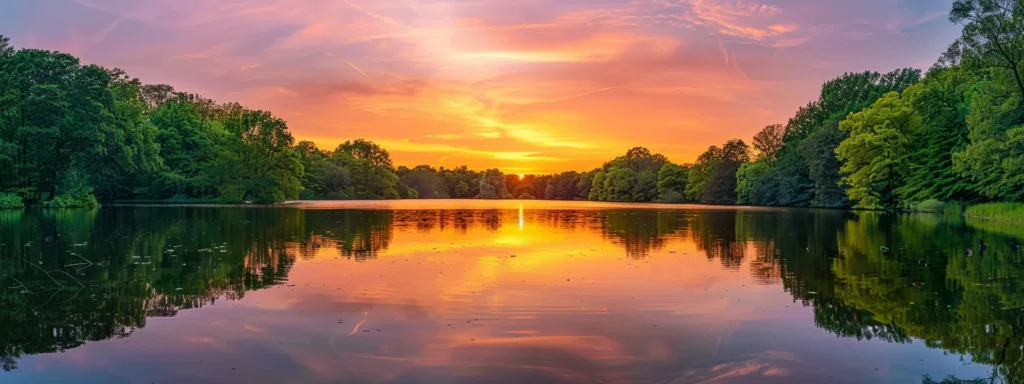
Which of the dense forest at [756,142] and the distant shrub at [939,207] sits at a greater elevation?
A: the dense forest at [756,142]

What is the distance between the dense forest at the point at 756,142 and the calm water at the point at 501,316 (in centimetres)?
2495

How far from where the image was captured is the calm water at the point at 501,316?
354 inches

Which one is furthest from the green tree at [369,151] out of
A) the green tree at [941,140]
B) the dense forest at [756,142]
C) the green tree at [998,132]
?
the green tree at [998,132]

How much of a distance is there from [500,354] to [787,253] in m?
18.8

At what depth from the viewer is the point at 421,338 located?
10.5 metres

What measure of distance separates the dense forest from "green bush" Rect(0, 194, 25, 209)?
0.08 metres

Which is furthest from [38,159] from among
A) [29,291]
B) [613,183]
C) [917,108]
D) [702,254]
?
[613,183]

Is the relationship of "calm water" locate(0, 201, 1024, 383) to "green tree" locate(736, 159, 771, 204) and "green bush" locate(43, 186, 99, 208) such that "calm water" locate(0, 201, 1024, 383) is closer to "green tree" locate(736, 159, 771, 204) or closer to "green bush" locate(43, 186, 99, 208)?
"green bush" locate(43, 186, 99, 208)

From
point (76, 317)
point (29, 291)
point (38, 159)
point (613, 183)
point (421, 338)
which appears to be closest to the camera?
point (421, 338)

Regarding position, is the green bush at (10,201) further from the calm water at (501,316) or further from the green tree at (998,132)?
the green tree at (998,132)

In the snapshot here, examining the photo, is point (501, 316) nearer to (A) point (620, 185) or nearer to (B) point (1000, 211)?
(B) point (1000, 211)

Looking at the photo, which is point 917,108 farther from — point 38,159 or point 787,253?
point 38,159

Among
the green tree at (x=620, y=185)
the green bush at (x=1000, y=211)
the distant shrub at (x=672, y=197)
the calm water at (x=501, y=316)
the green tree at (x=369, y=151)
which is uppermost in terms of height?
the green tree at (x=369, y=151)

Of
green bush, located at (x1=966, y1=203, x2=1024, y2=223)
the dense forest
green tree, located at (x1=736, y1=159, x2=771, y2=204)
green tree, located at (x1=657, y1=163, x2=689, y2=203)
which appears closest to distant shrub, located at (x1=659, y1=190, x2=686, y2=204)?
green tree, located at (x1=657, y1=163, x2=689, y2=203)
